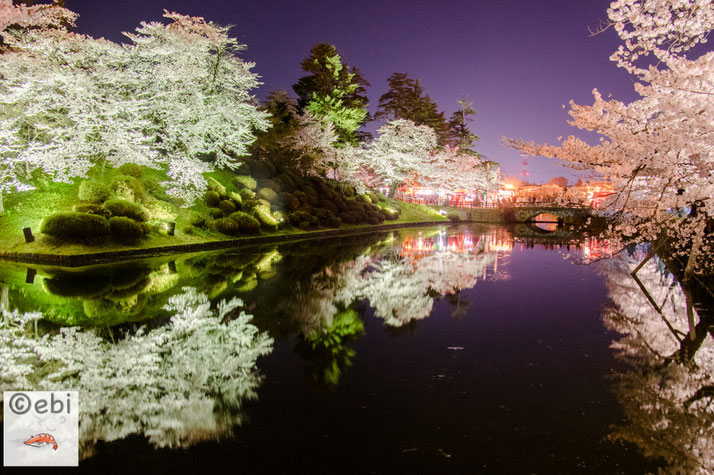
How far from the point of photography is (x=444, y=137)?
203ft

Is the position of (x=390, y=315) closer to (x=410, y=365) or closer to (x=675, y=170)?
(x=410, y=365)

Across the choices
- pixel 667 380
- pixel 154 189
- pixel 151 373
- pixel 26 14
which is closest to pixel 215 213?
pixel 154 189

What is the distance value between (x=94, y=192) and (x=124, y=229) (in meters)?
4.08

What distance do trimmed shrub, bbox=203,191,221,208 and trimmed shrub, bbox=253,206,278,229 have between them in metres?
2.28

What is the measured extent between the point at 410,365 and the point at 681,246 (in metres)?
11.6

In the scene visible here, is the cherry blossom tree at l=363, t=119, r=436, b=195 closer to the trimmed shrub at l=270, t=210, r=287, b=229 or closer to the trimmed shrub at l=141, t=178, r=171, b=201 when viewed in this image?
the trimmed shrub at l=270, t=210, r=287, b=229

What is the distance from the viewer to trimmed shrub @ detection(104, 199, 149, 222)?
18.5m

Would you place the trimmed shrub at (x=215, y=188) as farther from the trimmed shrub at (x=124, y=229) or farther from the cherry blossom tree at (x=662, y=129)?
the cherry blossom tree at (x=662, y=129)

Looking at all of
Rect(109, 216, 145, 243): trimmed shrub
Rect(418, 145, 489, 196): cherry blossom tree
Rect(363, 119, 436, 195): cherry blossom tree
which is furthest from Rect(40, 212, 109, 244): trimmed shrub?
Rect(418, 145, 489, 196): cherry blossom tree

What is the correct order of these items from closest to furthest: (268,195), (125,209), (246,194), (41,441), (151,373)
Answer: (41,441) → (151,373) → (125,209) → (246,194) → (268,195)

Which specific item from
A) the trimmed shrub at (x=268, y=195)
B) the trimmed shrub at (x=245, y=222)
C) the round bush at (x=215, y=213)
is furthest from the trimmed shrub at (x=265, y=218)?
the trimmed shrub at (x=268, y=195)

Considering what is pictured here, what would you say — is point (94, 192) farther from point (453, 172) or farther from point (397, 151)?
point (453, 172)

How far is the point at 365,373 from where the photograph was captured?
601cm

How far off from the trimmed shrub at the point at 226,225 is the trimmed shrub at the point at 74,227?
6.31 metres
